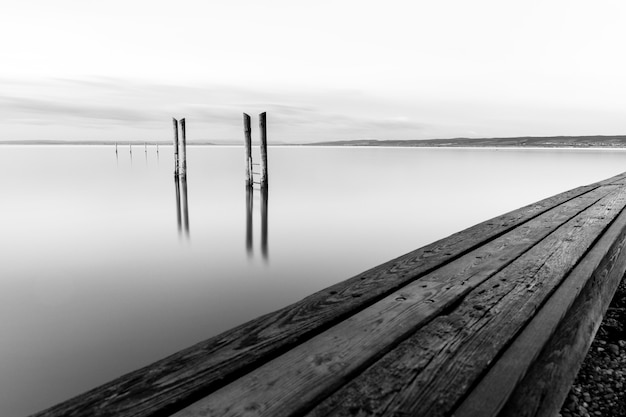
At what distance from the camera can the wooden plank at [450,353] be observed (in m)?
1.38

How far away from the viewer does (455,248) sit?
347 cm

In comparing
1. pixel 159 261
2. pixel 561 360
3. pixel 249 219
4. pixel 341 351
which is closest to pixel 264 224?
pixel 249 219

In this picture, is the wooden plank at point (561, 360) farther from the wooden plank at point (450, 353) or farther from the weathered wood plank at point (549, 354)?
the wooden plank at point (450, 353)

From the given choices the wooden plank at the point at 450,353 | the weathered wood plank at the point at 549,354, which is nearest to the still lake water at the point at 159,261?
the wooden plank at the point at 450,353

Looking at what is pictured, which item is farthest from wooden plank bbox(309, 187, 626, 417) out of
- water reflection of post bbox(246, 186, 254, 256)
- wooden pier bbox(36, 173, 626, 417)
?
water reflection of post bbox(246, 186, 254, 256)

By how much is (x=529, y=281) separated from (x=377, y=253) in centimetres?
644

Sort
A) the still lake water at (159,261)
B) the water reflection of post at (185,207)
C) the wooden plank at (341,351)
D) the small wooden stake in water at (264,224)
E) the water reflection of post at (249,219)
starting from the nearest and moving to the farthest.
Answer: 1. the wooden plank at (341,351)
2. the still lake water at (159,261)
3. the small wooden stake in water at (264,224)
4. the water reflection of post at (249,219)
5. the water reflection of post at (185,207)

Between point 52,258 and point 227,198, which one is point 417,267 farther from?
point 227,198

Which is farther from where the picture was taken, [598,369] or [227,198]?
[227,198]

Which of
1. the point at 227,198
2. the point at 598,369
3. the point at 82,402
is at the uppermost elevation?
the point at 82,402

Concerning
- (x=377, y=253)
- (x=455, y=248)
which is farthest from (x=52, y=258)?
(x=455, y=248)

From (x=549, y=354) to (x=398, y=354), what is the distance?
27.6 inches

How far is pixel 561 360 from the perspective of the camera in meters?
1.78

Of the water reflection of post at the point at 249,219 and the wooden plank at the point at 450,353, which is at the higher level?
the wooden plank at the point at 450,353
